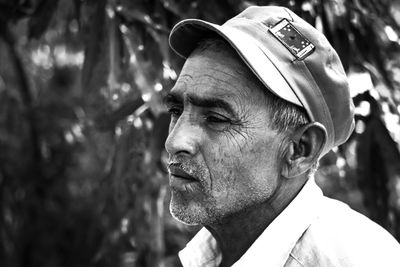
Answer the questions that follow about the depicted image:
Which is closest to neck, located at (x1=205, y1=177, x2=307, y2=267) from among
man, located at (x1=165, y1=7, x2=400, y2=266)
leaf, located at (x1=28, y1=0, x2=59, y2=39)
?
man, located at (x1=165, y1=7, x2=400, y2=266)

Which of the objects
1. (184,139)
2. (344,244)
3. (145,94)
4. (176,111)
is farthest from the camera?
(145,94)

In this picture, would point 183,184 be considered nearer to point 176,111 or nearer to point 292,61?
point 176,111

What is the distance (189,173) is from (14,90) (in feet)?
10.2

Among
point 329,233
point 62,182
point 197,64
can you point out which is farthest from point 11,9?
point 62,182

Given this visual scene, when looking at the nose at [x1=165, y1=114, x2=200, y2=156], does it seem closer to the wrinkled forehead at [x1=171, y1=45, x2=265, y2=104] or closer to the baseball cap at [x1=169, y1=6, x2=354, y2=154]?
the wrinkled forehead at [x1=171, y1=45, x2=265, y2=104]

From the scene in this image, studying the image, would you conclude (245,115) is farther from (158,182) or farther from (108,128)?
(158,182)

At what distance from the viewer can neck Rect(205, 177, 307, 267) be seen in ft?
5.62

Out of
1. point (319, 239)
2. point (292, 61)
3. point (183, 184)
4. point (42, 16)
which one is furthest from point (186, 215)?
point (42, 16)

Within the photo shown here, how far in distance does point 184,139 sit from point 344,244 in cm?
43

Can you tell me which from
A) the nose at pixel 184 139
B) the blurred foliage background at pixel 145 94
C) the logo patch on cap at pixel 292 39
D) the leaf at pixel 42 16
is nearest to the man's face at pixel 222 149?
the nose at pixel 184 139

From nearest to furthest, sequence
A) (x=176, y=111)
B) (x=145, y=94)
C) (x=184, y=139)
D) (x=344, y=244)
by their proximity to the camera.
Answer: (x=344, y=244)
(x=184, y=139)
(x=176, y=111)
(x=145, y=94)

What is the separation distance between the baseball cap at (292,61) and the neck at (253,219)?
14 cm

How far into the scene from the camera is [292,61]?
1666 millimetres

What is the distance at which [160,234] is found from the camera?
318 centimetres
